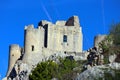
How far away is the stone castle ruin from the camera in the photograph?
75875 millimetres

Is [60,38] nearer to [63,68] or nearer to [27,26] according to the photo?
[27,26]

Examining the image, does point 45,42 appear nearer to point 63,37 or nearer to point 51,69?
point 63,37

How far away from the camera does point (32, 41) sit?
77.8 m

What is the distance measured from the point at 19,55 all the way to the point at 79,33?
904cm

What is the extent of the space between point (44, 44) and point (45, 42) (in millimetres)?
359

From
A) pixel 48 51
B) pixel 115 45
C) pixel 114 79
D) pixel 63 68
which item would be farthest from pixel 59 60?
pixel 114 79

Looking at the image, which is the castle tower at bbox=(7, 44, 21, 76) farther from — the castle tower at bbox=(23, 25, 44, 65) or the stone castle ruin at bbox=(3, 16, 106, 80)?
the castle tower at bbox=(23, 25, 44, 65)

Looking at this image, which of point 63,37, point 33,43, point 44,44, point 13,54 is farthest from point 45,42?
point 13,54

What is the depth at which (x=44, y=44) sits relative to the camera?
257 ft

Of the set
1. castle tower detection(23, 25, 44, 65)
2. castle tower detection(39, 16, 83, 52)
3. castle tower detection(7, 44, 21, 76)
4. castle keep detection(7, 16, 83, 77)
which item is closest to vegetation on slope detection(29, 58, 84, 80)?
castle tower detection(23, 25, 44, 65)

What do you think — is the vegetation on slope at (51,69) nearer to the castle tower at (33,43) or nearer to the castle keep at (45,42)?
the castle tower at (33,43)

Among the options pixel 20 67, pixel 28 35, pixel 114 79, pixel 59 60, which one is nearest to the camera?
pixel 114 79

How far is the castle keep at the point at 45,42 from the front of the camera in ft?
251

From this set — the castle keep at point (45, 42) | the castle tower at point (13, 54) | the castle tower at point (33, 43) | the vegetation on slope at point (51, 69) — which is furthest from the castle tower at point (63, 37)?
the vegetation on slope at point (51, 69)
